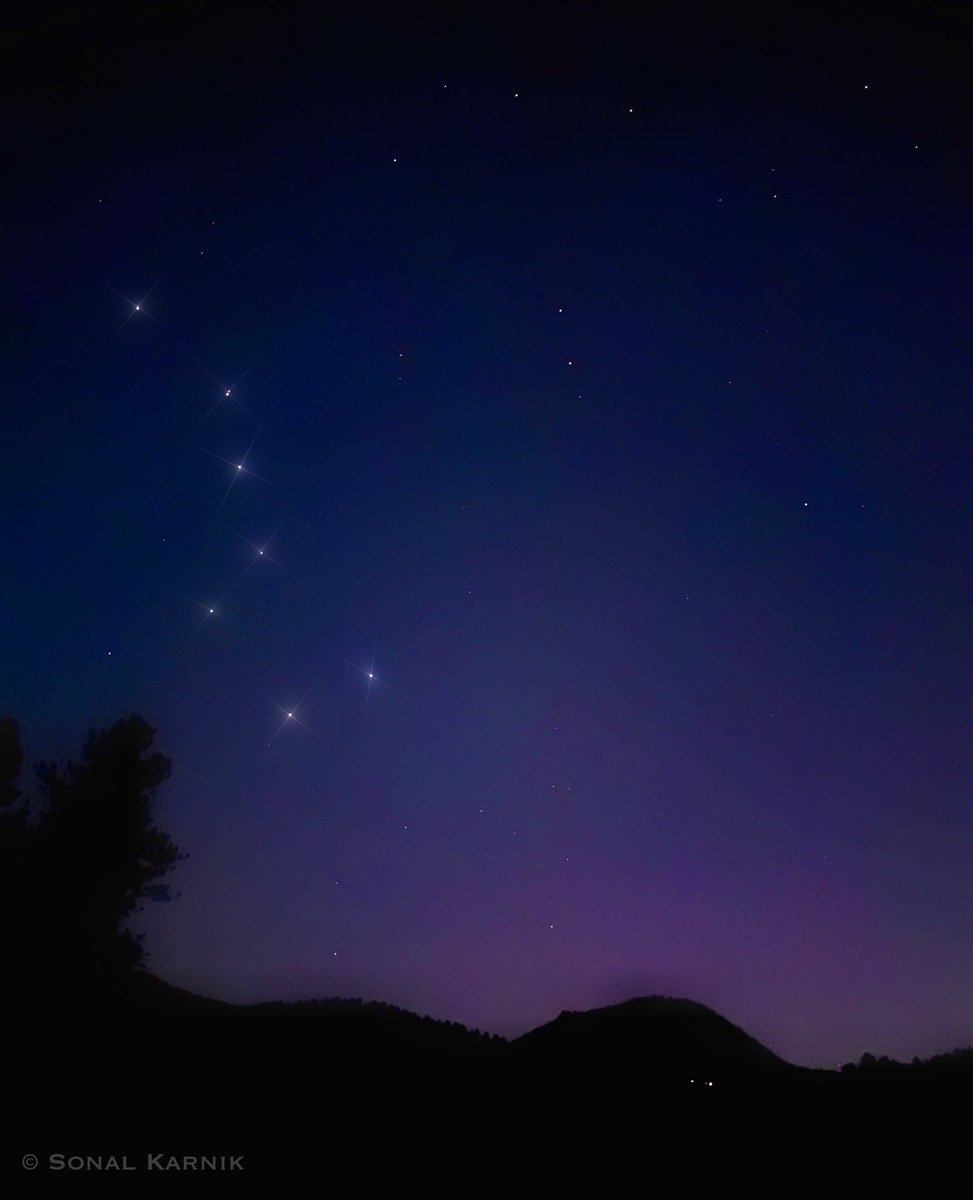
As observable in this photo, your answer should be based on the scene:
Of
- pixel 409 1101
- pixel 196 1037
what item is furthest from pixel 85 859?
pixel 409 1101

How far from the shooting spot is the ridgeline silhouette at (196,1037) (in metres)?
9.83

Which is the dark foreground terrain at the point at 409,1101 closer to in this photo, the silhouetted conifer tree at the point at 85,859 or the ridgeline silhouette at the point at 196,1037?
the ridgeline silhouette at the point at 196,1037

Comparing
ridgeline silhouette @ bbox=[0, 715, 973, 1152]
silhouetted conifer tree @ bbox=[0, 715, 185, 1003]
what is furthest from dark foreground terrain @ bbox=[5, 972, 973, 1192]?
silhouetted conifer tree @ bbox=[0, 715, 185, 1003]

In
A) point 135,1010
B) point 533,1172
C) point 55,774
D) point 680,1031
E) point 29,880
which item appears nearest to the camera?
point 533,1172

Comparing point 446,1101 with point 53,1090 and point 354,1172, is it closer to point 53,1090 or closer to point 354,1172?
point 354,1172

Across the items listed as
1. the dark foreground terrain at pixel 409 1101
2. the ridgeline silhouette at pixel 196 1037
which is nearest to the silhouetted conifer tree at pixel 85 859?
the ridgeline silhouette at pixel 196 1037

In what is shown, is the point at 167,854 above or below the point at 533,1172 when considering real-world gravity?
above

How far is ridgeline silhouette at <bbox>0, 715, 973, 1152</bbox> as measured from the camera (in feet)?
32.2

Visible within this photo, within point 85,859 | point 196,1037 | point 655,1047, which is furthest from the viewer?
point 85,859

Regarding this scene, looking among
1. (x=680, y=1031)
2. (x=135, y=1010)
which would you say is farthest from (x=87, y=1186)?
(x=680, y=1031)

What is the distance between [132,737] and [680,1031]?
18093 mm

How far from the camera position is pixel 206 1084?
9.96 metres

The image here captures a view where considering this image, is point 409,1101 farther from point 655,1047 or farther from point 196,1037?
point 655,1047

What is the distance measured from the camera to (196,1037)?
40.6ft
